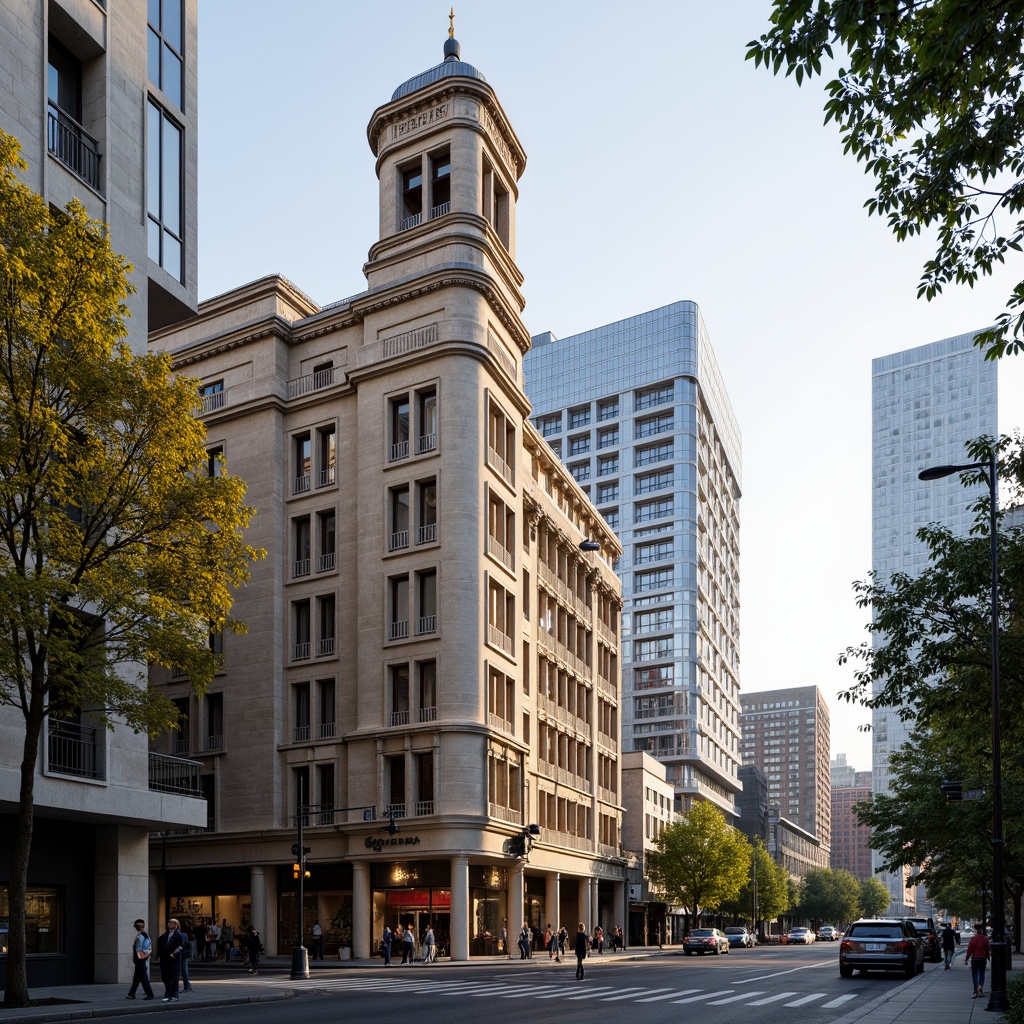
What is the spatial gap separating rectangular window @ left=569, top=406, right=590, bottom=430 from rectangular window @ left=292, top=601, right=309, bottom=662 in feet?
259

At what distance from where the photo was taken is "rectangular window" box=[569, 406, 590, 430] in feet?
443

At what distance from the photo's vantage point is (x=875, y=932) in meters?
36.0

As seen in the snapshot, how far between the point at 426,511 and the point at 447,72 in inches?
876

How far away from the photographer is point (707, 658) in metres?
127

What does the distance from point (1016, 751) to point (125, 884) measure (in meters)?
23.6

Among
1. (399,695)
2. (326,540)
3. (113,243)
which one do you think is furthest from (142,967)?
(326,540)

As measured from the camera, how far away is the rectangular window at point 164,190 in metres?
32.2

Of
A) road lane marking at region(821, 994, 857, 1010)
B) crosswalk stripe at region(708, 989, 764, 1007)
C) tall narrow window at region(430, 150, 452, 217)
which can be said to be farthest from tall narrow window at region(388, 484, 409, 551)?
road lane marking at region(821, 994, 857, 1010)

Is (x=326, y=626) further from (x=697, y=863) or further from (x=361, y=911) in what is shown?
(x=697, y=863)

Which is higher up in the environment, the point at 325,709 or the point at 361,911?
the point at 325,709

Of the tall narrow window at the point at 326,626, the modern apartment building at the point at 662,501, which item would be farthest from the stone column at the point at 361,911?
the modern apartment building at the point at 662,501

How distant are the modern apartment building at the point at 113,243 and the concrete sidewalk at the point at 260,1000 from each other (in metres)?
1.83

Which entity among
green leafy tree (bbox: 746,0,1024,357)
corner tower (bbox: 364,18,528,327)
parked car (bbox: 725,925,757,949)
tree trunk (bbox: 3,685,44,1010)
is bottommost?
parked car (bbox: 725,925,757,949)

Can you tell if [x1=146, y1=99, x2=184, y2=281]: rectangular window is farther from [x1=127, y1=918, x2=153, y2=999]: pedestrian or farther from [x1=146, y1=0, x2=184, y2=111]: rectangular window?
[x1=127, y1=918, x2=153, y2=999]: pedestrian
